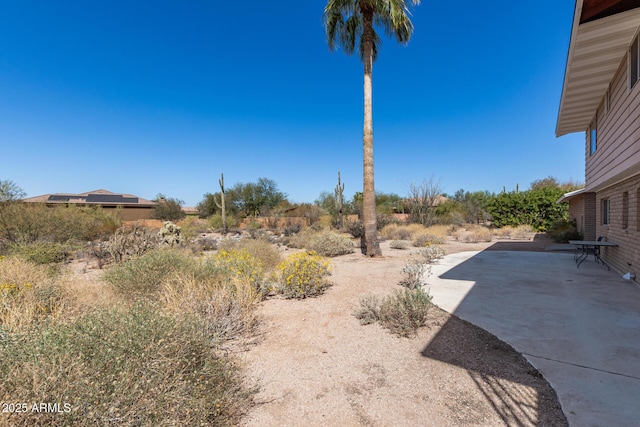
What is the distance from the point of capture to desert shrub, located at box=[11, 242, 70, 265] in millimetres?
7600

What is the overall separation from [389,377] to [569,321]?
3.16 metres

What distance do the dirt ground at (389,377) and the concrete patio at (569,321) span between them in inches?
9.2

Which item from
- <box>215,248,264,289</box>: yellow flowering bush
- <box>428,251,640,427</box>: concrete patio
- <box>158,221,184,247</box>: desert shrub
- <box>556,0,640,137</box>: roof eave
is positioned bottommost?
<box>428,251,640,427</box>: concrete patio

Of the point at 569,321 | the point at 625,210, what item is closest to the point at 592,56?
the point at 625,210

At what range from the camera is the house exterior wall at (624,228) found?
6.13 m

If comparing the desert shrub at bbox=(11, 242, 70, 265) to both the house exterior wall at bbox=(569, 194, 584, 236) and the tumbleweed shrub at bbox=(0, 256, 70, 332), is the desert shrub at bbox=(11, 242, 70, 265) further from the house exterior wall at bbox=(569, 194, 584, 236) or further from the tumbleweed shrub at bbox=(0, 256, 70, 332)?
the house exterior wall at bbox=(569, 194, 584, 236)

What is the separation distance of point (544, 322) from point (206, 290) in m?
5.06

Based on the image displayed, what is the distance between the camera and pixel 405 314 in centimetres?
418

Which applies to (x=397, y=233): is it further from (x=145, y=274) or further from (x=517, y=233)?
(x=145, y=274)

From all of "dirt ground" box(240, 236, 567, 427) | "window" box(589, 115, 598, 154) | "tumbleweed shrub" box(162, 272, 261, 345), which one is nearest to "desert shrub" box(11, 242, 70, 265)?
"tumbleweed shrub" box(162, 272, 261, 345)

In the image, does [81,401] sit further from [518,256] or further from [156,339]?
[518,256]

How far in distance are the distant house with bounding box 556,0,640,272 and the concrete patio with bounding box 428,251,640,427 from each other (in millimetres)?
1275

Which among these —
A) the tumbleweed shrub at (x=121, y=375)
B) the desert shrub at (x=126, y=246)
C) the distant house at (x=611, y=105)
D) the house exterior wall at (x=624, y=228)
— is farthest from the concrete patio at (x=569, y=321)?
the desert shrub at (x=126, y=246)

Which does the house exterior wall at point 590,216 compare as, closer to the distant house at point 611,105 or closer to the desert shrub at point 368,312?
the distant house at point 611,105
